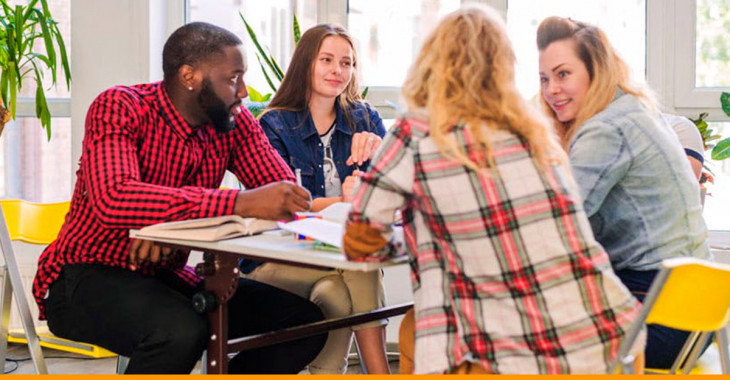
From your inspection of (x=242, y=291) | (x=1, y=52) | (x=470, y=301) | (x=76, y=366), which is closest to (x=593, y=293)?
(x=470, y=301)

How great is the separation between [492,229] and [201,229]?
673 millimetres

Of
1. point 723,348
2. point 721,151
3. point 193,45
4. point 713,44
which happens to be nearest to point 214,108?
point 193,45

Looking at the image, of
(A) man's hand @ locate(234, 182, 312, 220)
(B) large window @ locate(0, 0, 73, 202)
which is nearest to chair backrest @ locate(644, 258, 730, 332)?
(A) man's hand @ locate(234, 182, 312, 220)

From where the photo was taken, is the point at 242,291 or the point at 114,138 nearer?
the point at 114,138

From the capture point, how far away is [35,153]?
410cm

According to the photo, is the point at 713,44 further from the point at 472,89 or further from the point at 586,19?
the point at 472,89

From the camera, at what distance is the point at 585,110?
2004 millimetres

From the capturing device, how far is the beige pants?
95.0 inches

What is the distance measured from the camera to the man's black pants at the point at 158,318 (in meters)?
1.86

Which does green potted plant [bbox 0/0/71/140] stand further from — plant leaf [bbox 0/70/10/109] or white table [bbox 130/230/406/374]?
white table [bbox 130/230/406/374]

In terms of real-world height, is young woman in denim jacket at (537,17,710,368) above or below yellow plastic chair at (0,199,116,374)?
above

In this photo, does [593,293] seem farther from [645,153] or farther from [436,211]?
[645,153]

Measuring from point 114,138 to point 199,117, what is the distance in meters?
0.26

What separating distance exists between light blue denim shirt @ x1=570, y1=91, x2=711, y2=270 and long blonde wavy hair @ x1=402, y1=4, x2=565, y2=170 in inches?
12.8
